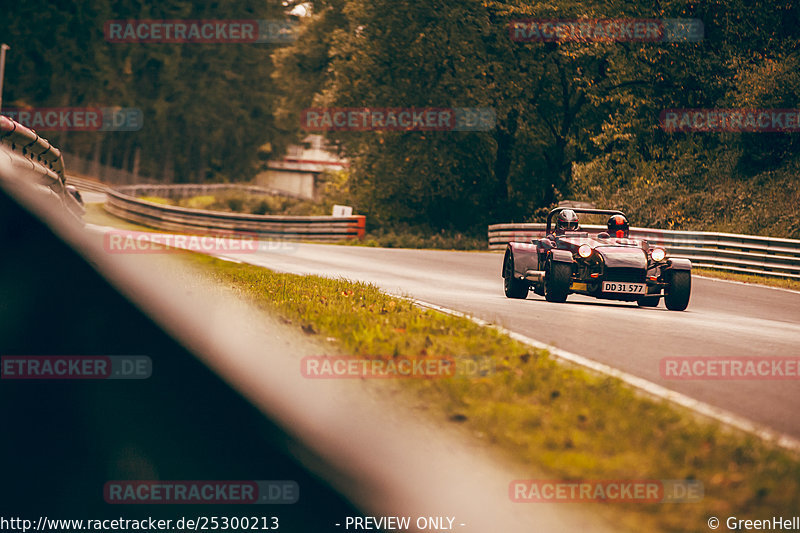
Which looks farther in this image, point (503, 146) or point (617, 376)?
point (503, 146)

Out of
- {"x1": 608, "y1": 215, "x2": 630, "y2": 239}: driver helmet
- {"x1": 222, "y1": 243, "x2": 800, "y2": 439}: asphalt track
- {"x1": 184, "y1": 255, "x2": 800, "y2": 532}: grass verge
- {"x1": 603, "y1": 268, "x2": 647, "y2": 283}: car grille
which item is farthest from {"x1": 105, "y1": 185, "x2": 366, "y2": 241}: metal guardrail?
{"x1": 184, "y1": 255, "x2": 800, "y2": 532}: grass verge

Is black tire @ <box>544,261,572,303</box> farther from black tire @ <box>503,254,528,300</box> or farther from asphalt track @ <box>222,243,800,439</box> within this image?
black tire @ <box>503,254,528,300</box>

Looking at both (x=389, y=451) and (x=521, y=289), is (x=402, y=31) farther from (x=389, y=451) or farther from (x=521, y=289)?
(x=389, y=451)

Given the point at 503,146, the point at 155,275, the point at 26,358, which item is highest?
the point at 503,146

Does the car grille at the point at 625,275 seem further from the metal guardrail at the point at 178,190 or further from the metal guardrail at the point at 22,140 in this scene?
the metal guardrail at the point at 178,190

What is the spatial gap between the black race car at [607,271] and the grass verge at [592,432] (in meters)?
4.62

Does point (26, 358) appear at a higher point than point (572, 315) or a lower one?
higher

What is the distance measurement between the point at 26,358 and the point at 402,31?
110ft

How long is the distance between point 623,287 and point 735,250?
10507 mm

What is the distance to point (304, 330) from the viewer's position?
270 inches

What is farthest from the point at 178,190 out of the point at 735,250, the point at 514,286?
the point at 514,286

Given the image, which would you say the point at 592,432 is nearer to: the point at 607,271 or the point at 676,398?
the point at 676,398

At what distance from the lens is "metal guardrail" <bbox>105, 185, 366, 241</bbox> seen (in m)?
30.3

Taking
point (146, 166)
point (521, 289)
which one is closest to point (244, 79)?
point (146, 166)
